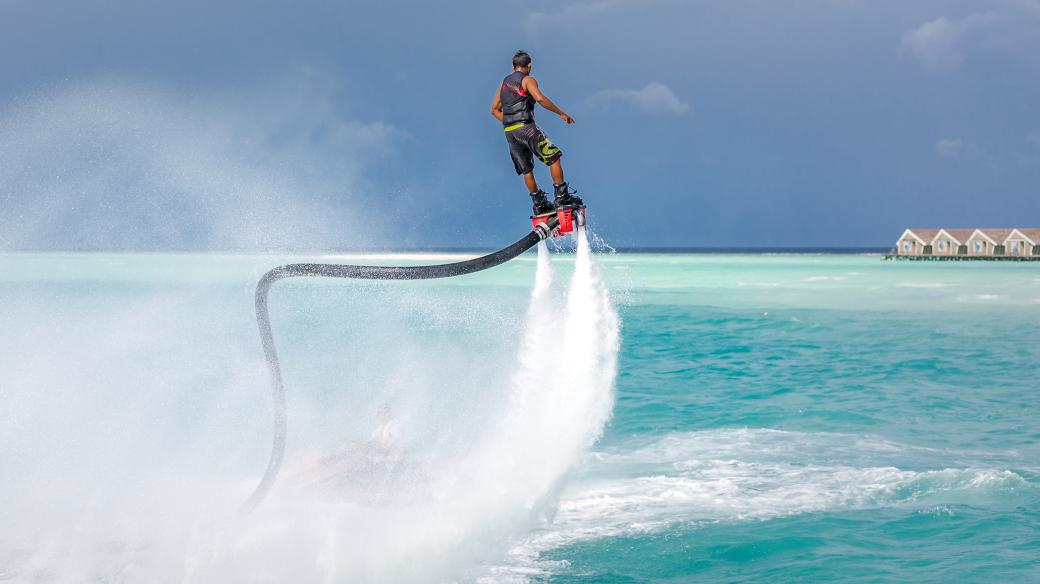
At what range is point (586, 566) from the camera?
1223 cm

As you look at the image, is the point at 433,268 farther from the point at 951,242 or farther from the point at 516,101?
the point at 951,242

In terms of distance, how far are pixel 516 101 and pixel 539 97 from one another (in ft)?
1.20

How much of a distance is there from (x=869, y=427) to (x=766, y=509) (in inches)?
341

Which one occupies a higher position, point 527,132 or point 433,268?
point 527,132

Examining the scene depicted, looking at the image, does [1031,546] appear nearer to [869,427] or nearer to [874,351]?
[869,427]

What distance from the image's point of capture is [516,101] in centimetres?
904

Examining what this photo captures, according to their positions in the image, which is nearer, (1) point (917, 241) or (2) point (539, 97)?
(2) point (539, 97)

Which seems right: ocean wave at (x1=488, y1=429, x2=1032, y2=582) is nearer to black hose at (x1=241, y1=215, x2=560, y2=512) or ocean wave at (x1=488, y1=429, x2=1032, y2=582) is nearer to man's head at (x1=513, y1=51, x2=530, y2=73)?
black hose at (x1=241, y1=215, x2=560, y2=512)

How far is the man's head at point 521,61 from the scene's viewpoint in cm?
895

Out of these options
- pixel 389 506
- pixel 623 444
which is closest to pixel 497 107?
pixel 389 506

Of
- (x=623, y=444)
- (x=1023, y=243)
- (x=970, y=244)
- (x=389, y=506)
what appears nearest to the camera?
(x=389, y=506)

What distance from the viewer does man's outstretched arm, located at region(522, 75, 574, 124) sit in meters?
8.64

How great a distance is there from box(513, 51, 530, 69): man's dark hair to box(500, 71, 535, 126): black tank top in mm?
85

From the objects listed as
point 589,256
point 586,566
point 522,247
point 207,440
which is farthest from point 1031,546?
point 207,440
